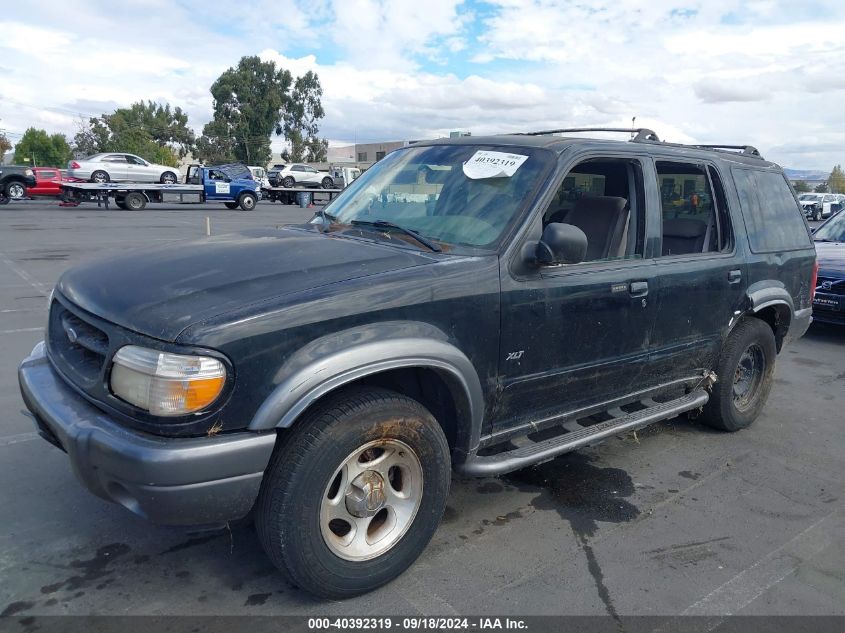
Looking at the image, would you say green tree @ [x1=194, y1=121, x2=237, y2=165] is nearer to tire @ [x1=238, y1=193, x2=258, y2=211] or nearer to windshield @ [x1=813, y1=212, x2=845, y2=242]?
tire @ [x1=238, y1=193, x2=258, y2=211]

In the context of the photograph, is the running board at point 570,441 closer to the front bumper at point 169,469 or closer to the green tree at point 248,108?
the front bumper at point 169,469

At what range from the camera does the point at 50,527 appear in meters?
3.39

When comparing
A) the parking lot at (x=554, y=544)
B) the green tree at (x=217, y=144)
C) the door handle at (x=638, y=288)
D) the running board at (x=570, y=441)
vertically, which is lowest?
the parking lot at (x=554, y=544)

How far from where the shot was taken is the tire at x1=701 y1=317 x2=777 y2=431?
4801 mm

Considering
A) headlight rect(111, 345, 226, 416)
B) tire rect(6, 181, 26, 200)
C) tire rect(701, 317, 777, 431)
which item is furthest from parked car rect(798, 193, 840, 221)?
headlight rect(111, 345, 226, 416)

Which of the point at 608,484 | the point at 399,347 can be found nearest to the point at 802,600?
the point at 608,484

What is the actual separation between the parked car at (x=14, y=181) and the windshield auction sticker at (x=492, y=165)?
1114 inches

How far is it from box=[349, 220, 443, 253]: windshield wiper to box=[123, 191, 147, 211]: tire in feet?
85.8

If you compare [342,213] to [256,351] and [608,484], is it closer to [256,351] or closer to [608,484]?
[256,351]

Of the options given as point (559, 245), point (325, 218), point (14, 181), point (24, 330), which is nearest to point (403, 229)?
point (325, 218)

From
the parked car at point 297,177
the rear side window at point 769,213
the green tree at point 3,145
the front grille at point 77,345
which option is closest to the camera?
the front grille at point 77,345

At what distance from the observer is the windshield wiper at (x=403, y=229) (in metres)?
3.38

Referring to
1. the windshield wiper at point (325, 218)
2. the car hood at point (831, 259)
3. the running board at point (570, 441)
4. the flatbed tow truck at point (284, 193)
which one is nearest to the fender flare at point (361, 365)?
the running board at point (570, 441)

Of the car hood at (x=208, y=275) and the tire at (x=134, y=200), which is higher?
the car hood at (x=208, y=275)
